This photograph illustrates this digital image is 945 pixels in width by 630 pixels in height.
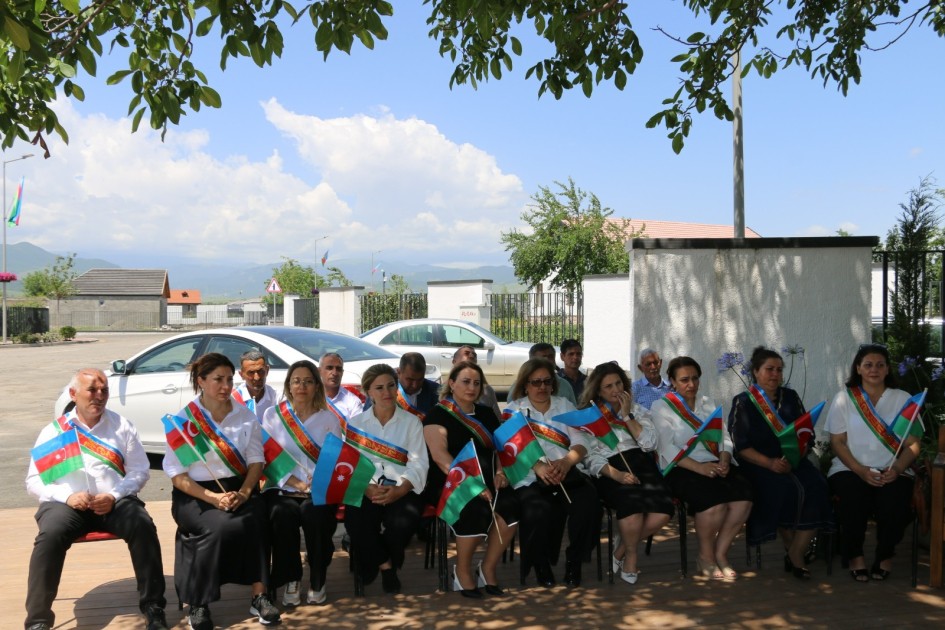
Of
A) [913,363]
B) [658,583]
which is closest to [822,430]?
[913,363]

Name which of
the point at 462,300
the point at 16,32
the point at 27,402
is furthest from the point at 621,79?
the point at 462,300

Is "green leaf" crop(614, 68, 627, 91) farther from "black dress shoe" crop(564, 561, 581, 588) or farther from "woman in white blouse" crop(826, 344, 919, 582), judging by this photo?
"black dress shoe" crop(564, 561, 581, 588)

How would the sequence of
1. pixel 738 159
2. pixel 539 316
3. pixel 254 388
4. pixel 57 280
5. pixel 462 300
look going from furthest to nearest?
pixel 57 280 < pixel 462 300 < pixel 539 316 < pixel 738 159 < pixel 254 388

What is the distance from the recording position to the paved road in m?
8.48

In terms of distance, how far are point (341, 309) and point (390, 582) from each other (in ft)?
59.3

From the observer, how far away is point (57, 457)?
16.0 ft

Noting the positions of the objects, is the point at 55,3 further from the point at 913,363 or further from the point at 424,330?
the point at 424,330

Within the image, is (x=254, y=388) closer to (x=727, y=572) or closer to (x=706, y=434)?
(x=706, y=434)

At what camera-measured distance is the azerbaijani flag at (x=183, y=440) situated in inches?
197

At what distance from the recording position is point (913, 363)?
713 cm

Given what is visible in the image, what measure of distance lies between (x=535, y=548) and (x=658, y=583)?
79 cm

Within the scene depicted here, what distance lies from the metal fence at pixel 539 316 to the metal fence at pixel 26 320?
34.4m

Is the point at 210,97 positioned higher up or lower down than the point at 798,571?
higher up

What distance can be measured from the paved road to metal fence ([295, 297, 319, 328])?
5.62 metres
